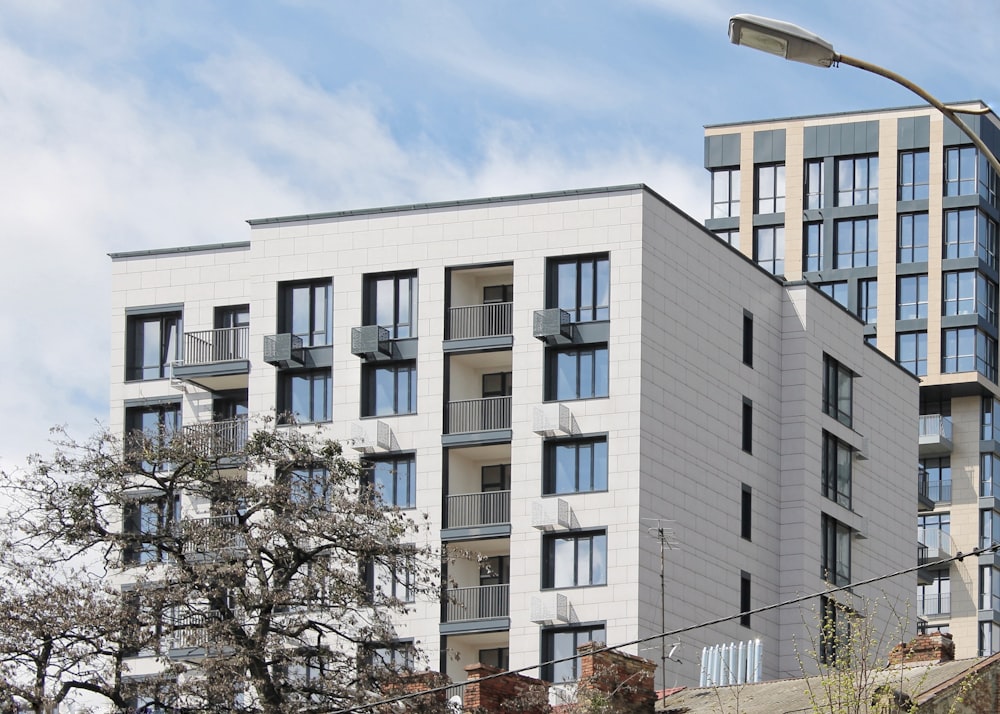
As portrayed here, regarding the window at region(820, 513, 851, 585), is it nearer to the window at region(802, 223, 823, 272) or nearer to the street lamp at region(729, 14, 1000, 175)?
the window at region(802, 223, 823, 272)

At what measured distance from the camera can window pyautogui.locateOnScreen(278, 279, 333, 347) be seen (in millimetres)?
81062

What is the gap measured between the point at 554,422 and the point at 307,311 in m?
10.5

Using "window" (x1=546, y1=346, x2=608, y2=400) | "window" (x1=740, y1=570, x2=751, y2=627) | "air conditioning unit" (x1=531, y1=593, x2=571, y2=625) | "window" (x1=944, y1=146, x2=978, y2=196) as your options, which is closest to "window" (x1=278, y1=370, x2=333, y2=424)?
"window" (x1=546, y1=346, x2=608, y2=400)

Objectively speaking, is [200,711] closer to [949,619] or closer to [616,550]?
[616,550]

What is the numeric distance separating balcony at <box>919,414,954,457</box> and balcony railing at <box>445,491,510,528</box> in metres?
49.4

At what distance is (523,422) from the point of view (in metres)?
77.5

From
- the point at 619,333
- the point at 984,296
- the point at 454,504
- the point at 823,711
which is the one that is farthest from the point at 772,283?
the point at 823,711

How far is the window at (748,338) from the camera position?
83.2 m

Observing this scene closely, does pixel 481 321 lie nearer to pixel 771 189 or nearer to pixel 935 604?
pixel 771 189

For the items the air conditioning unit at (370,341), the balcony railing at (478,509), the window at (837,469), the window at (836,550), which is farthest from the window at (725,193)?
the balcony railing at (478,509)

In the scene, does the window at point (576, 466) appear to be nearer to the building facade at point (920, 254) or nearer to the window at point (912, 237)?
the building facade at point (920, 254)

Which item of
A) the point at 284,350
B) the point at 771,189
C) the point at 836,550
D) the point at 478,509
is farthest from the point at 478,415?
the point at 771,189

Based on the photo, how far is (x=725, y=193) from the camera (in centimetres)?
12512

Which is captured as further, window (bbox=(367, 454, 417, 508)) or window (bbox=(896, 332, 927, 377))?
window (bbox=(896, 332, 927, 377))
